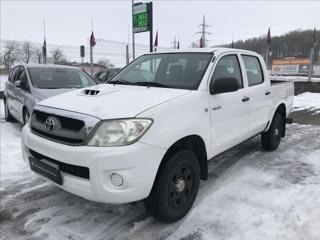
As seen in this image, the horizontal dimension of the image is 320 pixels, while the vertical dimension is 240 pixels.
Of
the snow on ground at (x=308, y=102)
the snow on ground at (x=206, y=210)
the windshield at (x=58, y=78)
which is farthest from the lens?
the snow on ground at (x=308, y=102)

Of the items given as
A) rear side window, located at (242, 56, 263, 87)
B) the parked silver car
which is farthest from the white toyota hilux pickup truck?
the parked silver car

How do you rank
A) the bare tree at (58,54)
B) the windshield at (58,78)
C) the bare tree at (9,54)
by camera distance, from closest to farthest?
the windshield at (58,78)
the bare tree at (9,54)
the bare tree at (58,54)

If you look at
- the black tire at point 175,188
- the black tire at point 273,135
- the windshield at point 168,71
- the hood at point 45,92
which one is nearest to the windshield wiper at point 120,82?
the windshield at point 168,71

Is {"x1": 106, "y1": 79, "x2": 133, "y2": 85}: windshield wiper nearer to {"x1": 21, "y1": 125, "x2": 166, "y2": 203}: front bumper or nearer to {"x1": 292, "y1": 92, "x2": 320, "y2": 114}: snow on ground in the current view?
{"x1": 21, "y1": 125, "x2": 166, "y2": 203}: front bumper

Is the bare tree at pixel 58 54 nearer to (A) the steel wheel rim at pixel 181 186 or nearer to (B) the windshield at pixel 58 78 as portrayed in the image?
(B) the windshield at pixel 58 78

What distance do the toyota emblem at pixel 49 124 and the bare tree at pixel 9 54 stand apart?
38008 mm

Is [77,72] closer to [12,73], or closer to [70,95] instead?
[12,73]

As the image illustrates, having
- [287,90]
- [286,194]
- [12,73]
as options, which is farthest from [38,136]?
[12,73]

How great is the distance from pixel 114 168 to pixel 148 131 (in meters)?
0.44

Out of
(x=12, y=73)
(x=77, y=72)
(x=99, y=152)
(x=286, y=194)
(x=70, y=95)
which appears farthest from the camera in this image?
(x=12, y=73)

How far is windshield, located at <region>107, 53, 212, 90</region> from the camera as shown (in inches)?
154

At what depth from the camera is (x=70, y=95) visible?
12.4 ft

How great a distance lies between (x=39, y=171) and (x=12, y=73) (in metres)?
6.16

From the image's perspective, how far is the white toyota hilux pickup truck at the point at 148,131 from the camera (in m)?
2.90
